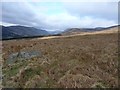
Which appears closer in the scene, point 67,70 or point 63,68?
point 67,70

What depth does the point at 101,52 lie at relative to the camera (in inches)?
1161

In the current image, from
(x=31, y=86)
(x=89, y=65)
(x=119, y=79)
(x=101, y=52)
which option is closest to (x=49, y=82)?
(x=31, y=86)

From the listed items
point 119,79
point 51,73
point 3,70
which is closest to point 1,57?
point 3,70

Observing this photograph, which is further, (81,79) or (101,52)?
(101,52)

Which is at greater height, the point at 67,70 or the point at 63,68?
the point at 63,68

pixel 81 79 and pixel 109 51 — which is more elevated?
pixel 109 51

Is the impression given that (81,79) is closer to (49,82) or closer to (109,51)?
(49,82)

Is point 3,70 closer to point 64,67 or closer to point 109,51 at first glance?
point 64,67

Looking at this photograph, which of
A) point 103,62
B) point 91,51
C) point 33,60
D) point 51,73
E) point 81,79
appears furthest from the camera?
point 91,51

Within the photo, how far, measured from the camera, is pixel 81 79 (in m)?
22.0

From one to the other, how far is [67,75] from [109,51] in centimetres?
900

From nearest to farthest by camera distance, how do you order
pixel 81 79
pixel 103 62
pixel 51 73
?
pixel 81 79 < pixel 51 73 < pixel 103 62

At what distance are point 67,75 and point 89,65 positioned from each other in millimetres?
3412

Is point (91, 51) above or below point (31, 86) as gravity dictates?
above
